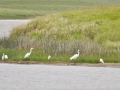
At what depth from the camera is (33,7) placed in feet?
524

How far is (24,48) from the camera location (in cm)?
4481

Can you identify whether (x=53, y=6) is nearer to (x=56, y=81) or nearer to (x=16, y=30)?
(x=16, y=30)

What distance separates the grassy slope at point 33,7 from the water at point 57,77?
298 feet

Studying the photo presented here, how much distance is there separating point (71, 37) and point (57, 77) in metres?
13.7

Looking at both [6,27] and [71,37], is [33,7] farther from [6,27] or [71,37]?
[71,37]

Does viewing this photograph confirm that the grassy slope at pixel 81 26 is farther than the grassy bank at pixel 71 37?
Yes

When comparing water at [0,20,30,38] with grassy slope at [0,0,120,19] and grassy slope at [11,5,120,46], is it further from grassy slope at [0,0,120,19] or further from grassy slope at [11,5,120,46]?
grassy slope at [0,0,120,19]

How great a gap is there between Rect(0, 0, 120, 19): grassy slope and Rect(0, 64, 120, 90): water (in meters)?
90.8

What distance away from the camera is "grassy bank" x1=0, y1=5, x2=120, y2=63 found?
4178 centimetres

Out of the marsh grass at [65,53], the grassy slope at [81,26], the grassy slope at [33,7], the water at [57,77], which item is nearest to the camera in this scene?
the water at [57,77]

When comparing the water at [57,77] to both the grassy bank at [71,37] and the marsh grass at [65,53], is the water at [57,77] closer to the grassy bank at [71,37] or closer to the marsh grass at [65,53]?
the marsh grass at [65,53]

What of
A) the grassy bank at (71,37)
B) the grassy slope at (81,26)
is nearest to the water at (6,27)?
the grassy slope at (81,26)

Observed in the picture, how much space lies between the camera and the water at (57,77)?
3291cm

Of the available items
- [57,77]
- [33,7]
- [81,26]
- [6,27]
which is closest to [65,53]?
[57,77]
